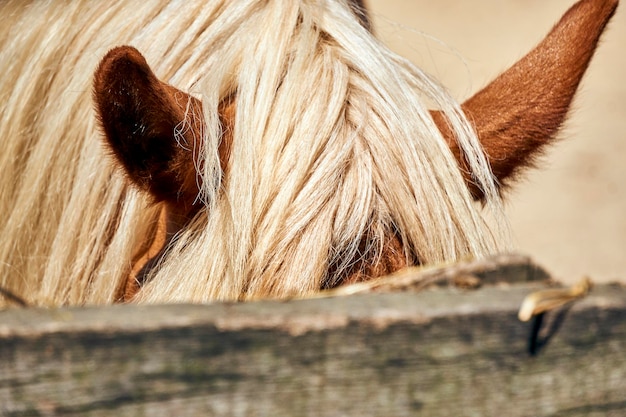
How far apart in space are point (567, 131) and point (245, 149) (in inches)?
83.7

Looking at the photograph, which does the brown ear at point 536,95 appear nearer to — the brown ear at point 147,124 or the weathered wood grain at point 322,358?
the brown ear at point 147,124

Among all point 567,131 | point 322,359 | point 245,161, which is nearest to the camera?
point 322,359

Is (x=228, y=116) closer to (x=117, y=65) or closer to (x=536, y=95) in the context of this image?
(x=117, y=65)

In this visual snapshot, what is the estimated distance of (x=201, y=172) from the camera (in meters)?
0.91

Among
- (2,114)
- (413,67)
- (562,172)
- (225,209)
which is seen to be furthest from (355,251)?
(562,172)

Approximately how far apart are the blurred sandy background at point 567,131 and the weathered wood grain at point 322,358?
2.21 metres

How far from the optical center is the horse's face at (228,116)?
2.72 feet

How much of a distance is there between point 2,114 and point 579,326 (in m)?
1.13

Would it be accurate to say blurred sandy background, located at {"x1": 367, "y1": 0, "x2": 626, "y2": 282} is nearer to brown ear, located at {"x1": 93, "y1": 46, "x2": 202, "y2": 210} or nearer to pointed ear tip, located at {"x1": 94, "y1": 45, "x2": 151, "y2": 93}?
brown ear, located at {"x1": 93, "y1": 46, "x2": 202, "y2": 210}

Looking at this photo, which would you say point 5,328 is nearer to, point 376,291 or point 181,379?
point 181,379

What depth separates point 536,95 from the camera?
108cm

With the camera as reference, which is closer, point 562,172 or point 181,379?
point 181,379

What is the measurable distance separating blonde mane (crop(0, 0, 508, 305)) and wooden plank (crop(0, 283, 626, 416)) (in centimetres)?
34

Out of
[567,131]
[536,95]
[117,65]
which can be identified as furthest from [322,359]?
[567,131]
